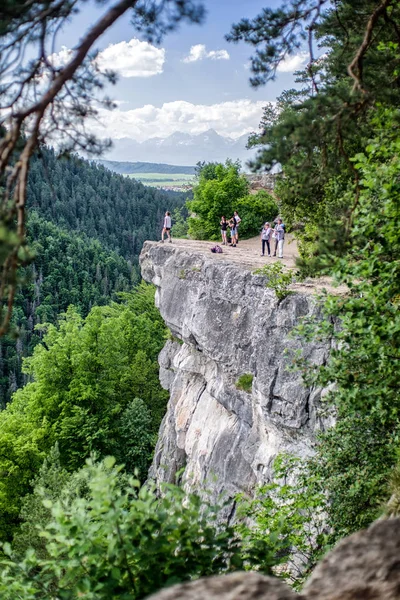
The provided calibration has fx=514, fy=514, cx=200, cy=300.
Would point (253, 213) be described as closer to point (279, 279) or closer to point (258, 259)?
point (258, 259)

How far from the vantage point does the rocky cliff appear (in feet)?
43.5

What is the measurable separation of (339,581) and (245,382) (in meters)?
12.1

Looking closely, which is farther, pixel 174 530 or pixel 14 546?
pixel 14 546

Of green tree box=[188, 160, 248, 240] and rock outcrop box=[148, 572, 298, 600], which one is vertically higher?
green tree box=[188, 160, 248, 240]

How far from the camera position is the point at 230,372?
16125mm

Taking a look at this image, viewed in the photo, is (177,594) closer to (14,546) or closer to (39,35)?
(39,35)

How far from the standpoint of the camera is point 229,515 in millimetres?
15602

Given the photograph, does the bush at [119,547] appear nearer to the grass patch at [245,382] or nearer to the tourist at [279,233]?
the grass patch at [245,382]

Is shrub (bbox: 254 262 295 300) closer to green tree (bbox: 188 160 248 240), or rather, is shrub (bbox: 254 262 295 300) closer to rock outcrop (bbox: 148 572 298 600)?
rock outcrop (bbox: 148 572 298 600)

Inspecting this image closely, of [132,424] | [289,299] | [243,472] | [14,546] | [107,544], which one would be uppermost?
[289,299]

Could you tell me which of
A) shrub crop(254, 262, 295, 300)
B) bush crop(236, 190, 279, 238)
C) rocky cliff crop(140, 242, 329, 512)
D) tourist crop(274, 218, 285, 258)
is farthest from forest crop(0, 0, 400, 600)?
bush crop(236, 190, 279, 238)

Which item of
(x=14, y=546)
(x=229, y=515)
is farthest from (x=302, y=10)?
(x=14, y=546)

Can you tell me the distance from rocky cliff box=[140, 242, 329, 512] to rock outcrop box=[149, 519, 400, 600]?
22.2 ft

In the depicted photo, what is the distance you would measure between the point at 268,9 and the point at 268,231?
1290 cm
